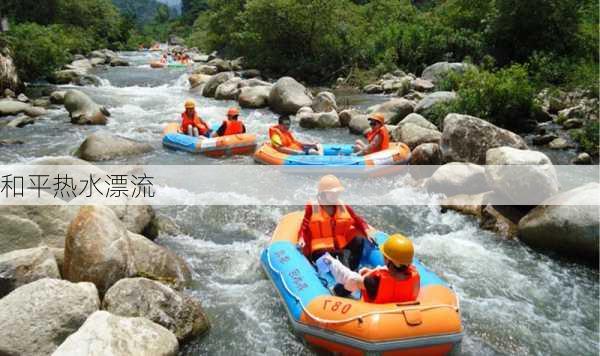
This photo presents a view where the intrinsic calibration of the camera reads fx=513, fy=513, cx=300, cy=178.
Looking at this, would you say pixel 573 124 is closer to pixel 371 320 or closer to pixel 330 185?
pixel 330 185

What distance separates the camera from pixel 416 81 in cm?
1752

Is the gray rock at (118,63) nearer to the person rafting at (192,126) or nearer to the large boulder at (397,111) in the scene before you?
the person rafting at (192,126)

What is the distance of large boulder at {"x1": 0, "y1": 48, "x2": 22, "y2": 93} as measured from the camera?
1520 centimetres

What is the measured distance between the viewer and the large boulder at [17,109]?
13.4 m

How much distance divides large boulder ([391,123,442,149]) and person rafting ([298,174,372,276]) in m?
5.48

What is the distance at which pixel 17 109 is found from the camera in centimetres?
1359

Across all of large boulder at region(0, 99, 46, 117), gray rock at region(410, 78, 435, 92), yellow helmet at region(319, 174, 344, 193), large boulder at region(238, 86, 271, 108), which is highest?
yellow helmet at region(319, 174, 344, 193)

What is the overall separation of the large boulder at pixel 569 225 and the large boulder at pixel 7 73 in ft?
49.1

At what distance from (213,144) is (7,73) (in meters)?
9.11

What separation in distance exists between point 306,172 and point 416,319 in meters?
5.54

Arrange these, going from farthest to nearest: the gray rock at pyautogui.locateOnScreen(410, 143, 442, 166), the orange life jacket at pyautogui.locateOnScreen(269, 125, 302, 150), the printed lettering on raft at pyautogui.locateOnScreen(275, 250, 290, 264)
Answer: the orange life jacket at pyautogui.locateOnScreen(269, 125, 302, 150) → the gray rock at pyautogui.locateOnScreen(410, 143, 442, 166) → the printed lettering on raft at pyautogui.locateOnScreen(275, 250, 290, 264)

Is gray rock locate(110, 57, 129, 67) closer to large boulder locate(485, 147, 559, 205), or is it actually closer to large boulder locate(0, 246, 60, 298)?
large boulder locate(485, 147, 559, 205)

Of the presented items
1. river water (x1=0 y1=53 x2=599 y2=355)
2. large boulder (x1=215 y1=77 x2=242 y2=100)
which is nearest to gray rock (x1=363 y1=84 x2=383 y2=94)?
large boulder (x1=215 y1=77 x2=242 y2=100)

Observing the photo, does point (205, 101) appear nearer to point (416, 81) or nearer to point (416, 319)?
point (416, 81)
